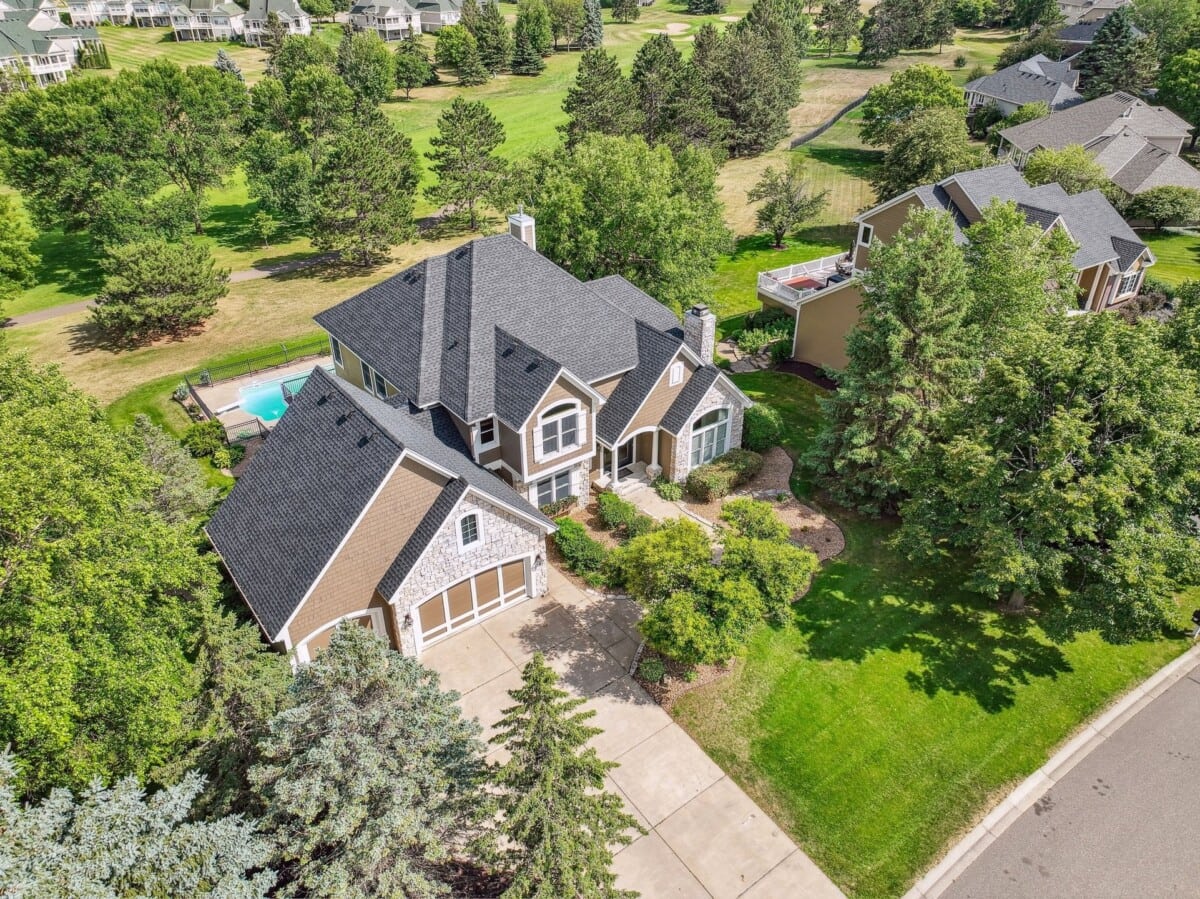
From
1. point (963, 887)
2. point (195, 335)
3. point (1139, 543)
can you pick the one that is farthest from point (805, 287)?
point (195, 335)

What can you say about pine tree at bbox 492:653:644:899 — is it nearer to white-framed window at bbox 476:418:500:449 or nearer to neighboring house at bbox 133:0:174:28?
white-framed window at bbox 476:418:500:449

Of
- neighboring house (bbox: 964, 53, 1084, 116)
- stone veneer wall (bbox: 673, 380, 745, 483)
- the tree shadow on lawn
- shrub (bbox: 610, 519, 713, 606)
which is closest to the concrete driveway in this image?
shrub (bbox: 610, 519, 713, 606)

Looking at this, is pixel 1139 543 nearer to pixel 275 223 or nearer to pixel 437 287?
pixel 437 287

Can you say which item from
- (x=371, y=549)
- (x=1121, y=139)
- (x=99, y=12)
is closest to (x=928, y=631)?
(x=371, y=549)

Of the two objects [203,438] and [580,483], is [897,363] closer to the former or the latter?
[580,483]

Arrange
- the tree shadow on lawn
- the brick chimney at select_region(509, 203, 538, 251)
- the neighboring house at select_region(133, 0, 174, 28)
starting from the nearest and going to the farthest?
the tree shadow on lawn, the brick chimney at select_region(509, 203, 538, 251), the neighboring house at select_region(133, 0, 174, 28)

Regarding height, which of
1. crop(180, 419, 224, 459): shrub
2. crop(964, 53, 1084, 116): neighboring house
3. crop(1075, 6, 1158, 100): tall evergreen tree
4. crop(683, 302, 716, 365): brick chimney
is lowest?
crop(180, 419, 224, 459): shrub
